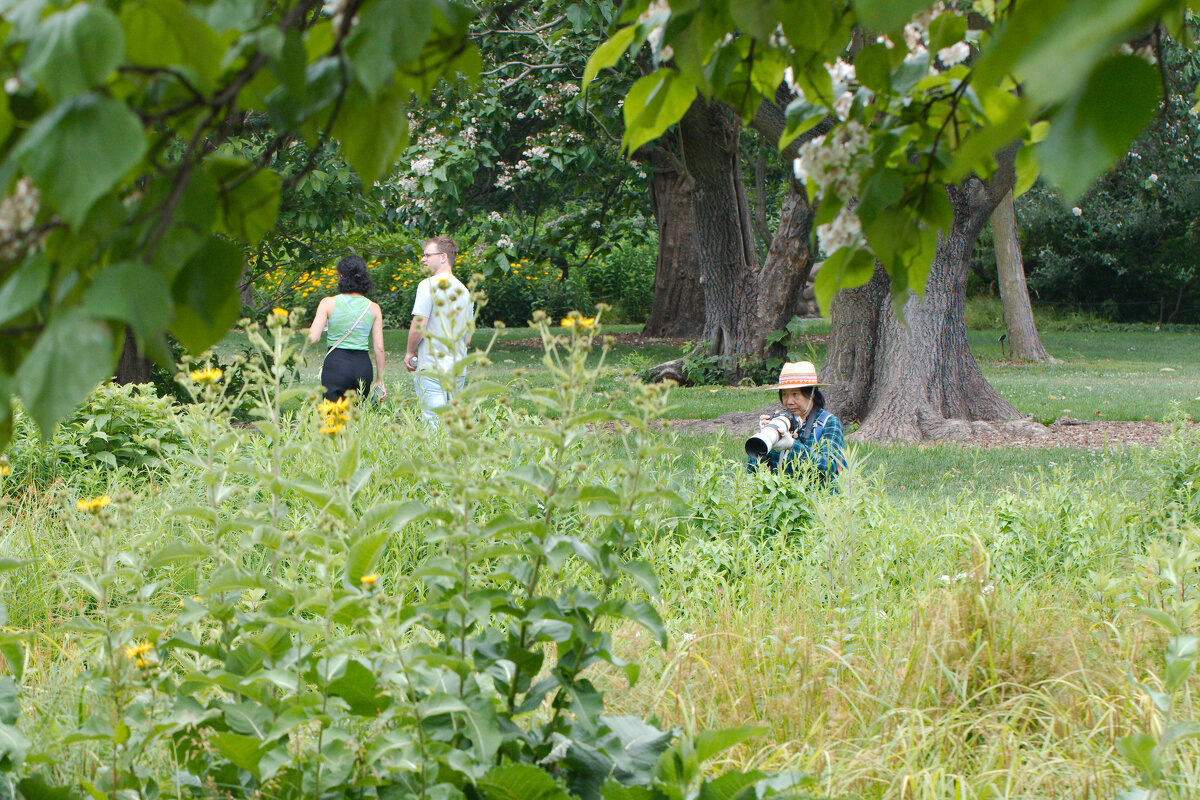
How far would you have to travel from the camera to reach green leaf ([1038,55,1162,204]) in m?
0.63

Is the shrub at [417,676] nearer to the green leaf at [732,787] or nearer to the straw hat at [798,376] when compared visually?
the green leaf at [732,787]

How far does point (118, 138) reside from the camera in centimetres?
71

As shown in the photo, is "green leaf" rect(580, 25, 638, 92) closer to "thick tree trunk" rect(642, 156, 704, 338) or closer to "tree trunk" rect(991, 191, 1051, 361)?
"thick tree trunk" rect(642, 156, 704, 338)

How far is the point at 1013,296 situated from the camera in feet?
55.1

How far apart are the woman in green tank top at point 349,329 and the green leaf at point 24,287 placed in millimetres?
5873

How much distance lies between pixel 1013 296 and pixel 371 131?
1748 centimetres

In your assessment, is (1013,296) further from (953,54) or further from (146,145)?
(146,145)

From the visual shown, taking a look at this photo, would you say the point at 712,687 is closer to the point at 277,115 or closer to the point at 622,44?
the point at 622,44

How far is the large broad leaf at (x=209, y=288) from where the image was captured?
2.94ft

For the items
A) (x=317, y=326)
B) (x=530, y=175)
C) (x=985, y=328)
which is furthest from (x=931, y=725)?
(x=985, y=328)

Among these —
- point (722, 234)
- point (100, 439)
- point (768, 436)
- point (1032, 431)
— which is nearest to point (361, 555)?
point (768, 436)

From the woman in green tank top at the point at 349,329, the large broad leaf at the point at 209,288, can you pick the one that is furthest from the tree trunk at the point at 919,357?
the large broad leaf at the point at 209,288

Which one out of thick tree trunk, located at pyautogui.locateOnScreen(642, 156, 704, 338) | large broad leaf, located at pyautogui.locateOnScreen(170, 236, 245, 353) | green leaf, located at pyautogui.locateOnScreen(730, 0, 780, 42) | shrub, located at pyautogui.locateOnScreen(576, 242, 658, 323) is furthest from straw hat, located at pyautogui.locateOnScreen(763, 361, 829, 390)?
shrub, located at pyautogui.locateOnScreen(576, 242, 658, 323)

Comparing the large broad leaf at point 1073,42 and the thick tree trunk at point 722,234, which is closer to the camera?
the large broad leaf at point 1073,42
